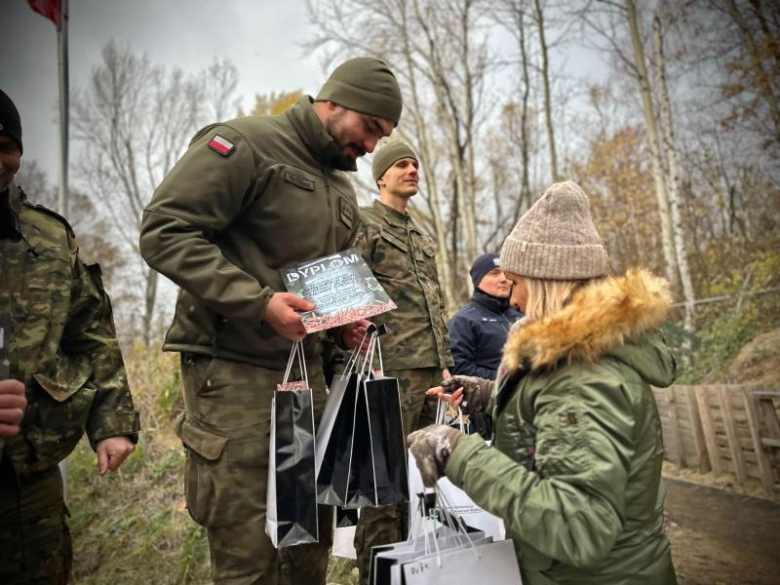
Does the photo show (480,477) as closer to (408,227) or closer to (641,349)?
(641,349)

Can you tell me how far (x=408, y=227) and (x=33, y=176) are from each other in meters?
4.25

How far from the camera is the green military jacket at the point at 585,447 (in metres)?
1.33

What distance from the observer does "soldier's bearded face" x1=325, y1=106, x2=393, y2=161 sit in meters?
2.22

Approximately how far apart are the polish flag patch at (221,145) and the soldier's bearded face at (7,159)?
0.69m

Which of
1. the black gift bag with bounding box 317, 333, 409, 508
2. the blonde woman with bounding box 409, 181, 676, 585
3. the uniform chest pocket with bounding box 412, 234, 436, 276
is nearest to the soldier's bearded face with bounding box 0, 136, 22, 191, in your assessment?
the black gift bag with bounding box 317, 333, 409, 508

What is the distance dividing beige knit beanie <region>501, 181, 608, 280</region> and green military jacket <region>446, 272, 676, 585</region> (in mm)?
94

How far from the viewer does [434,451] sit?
60.5 inches

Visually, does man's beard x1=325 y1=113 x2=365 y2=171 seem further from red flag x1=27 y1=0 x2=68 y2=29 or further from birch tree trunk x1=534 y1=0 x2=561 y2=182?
birch tree trunk x1=534 y1=0 x2=561 y2=182

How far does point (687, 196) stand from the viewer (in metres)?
14.7

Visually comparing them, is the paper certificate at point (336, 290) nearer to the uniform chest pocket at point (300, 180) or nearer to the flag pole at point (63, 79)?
the uniform chest pocket at point (300, 180)

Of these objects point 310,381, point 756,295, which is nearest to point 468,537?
point 310,381

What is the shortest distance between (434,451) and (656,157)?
11.6 m

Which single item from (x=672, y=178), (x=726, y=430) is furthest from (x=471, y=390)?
(x=672, y=178)

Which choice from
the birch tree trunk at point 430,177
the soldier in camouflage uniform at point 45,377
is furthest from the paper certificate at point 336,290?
the birch tree trunk at point 430,177
